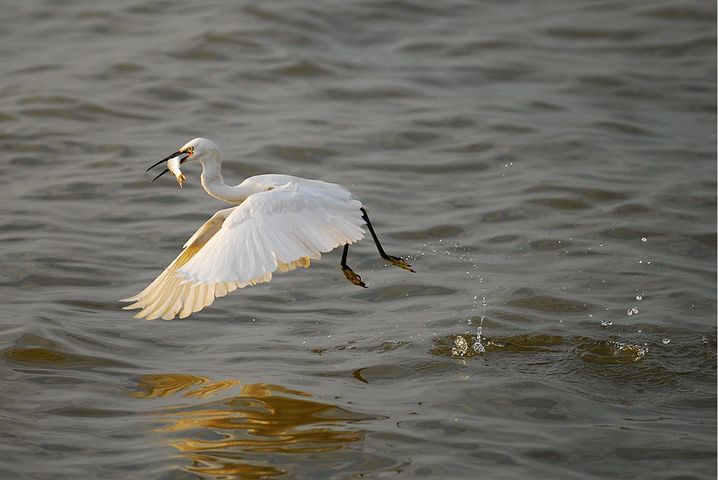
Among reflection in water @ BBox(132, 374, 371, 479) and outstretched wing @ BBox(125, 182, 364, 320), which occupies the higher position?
outstretched wing @ BBox(125, 182, 364, 320)

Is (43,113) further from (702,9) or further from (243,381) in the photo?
(702,9)

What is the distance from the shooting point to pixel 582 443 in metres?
6.00

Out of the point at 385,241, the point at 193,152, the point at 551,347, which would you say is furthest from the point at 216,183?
the point at 385,241

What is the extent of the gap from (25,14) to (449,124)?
570 centimetres

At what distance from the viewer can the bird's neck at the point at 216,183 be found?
706 centimetres

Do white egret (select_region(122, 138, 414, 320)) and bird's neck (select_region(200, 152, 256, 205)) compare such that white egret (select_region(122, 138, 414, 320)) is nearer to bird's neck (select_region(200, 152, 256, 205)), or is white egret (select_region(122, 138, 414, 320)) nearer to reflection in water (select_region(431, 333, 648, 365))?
bird's neck (select_region(200, 152, 256, 205))

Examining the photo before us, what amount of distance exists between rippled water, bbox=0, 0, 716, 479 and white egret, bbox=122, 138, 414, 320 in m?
0.46

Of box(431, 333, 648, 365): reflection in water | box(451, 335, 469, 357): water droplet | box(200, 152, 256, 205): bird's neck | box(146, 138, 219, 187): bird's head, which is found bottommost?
box(431, 333, 648, 365): reflection in water

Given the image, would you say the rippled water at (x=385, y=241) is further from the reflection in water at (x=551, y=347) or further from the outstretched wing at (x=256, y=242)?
the outstretched wing at (x=256, y=242)

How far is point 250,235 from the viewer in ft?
20.4

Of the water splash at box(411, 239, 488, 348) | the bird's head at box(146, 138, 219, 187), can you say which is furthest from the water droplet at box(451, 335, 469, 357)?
the bird's head at box(146, 138, 219, 187)

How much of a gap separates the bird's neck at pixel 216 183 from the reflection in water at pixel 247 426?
1.11 meters

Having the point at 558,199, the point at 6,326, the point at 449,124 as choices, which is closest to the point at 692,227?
the point at 558,199

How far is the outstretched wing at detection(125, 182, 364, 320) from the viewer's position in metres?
6.05
